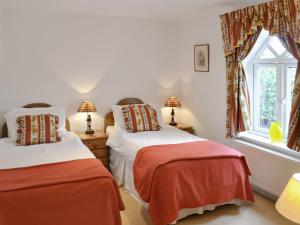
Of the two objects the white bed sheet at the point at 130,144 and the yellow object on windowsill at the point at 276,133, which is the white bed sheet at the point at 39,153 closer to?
the white bed sheet at the point at 130,144

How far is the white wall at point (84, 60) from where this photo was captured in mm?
4074

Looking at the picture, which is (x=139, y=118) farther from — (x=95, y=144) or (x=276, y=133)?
(x=276, y=133)

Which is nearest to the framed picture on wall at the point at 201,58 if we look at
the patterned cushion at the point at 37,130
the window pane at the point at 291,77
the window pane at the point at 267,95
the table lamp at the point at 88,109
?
the window pane at the point at 267,95

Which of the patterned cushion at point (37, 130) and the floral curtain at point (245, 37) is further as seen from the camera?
the patterned cushion at point (37, 130)

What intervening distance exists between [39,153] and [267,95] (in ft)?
8.57

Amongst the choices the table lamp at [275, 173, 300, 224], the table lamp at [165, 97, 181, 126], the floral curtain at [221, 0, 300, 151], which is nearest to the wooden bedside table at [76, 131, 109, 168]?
the table lamp at [165, 97, 181, 126]

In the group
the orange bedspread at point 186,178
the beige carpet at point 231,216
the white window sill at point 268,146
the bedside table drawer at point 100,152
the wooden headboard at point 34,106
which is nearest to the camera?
the orange bedspread at point 186,178

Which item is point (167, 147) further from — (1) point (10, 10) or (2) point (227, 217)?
(1) point (10, 10)

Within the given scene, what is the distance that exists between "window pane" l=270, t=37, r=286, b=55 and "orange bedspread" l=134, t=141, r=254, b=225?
3.99 feet

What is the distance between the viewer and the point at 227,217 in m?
3.07

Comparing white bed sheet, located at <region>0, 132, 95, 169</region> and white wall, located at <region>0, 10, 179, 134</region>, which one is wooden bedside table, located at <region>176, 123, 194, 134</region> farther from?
white bed sheet, located at <region>0, 132, 95, 169</region>

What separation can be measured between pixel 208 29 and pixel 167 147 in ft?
6.19

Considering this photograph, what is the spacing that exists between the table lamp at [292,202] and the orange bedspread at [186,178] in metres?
1.10

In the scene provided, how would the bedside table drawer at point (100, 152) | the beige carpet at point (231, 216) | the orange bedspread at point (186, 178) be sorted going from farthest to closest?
1. the bedside table drawer at point (100, 152)
2. the beige carpet at point (231, 216)
3. the orange bedspread at point (186, 178)
